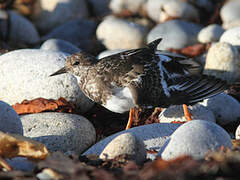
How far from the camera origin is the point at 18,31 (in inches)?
360

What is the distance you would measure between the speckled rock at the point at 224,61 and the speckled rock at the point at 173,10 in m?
2.80

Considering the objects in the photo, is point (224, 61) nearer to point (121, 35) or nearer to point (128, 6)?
point (121, 35)

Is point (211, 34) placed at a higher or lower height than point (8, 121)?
higher

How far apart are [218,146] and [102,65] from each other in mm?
2042

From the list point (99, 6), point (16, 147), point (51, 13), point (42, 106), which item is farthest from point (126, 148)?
point (99, 6)

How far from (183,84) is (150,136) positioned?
1.01 m

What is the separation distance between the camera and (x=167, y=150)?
11.3ft

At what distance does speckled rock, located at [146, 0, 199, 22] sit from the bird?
14.3ft

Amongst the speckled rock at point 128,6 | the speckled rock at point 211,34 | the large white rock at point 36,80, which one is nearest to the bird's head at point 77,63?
the large white rock at point 36,80

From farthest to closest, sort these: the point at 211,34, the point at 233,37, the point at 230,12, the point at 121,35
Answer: the point at 230,12 → the point at 121,35 → the point at 211,34 → the point at 233,37

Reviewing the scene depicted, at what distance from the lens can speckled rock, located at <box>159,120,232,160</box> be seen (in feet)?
11.0

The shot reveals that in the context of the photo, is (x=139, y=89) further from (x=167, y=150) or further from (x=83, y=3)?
(x=83, y=3)

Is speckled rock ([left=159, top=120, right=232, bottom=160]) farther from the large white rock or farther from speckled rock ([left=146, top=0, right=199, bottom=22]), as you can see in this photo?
speckled rock ([left=146, top=0, right=199, bottom=22])

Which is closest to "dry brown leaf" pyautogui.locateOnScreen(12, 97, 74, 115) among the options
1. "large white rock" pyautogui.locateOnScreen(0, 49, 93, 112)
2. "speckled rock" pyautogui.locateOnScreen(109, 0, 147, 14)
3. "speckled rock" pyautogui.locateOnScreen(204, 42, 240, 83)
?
"large white rock" pyautogui.locateOnScreen(0, 49, 93, 112)
